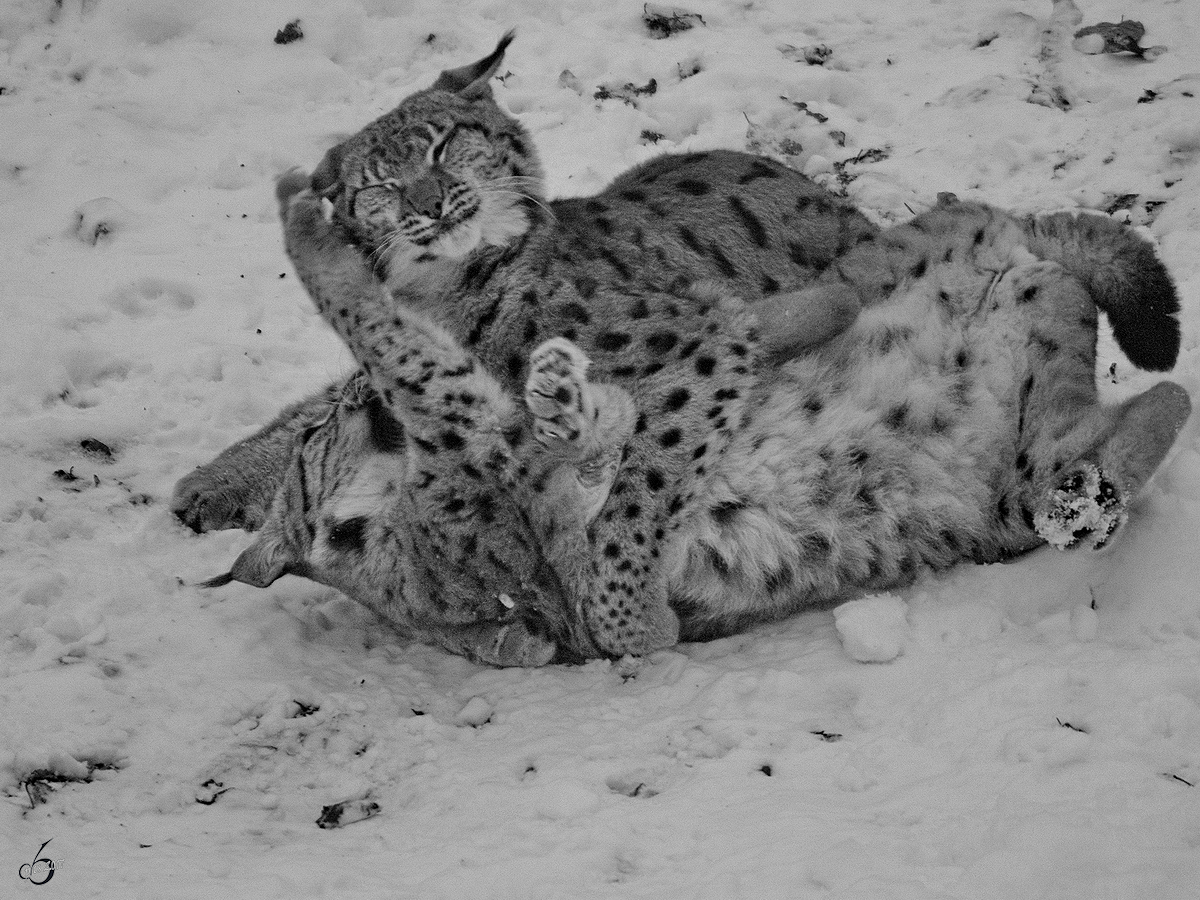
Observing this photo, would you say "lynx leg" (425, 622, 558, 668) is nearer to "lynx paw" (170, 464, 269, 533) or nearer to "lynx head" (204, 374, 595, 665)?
"lynx head" (204, 374, 595, 665)

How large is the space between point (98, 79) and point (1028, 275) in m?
6.16

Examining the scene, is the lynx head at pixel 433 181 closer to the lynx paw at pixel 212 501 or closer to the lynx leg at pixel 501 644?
the lynx paw at pixel 212 501

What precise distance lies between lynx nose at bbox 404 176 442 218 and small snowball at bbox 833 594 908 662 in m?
2.50

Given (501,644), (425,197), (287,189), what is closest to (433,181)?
(425,197)

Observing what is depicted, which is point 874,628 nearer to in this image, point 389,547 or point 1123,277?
point 1123,277

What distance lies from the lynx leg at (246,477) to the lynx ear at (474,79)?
1.64 m

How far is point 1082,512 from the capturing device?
13.8ft

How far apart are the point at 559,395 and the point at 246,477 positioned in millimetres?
1785

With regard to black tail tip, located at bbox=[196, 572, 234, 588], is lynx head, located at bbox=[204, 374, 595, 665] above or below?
above

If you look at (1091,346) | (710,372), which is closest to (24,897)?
(710,372)

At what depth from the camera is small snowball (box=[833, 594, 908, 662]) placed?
4133 millimetres

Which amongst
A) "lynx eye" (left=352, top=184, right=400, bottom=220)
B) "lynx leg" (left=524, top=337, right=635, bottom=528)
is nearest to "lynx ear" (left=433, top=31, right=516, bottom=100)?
"lynx eye" (left=352, top=184, right=400, bottom=220)

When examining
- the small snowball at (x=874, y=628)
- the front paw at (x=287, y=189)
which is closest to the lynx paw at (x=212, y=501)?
the front paw at (x=287, y=189)

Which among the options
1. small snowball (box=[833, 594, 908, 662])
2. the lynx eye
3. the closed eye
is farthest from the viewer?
the closed eye
